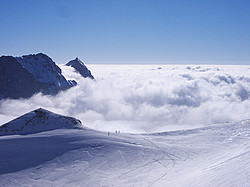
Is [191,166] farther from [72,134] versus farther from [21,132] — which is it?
[21,132]

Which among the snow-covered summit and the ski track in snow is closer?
the ski track in snow

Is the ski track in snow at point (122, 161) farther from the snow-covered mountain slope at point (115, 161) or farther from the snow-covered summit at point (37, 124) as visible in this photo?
the snow-covered summit at point (37, 124)

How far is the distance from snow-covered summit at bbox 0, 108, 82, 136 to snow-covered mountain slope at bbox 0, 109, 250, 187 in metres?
1.59

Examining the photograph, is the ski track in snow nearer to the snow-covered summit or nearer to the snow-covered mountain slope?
the snow-covered mountain slope

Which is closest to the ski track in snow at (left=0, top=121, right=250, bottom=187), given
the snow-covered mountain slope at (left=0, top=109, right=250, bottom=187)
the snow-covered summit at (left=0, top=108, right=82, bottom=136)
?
the snow-covered mountain slope at (left=0, top=109, right=250, bottom=187)

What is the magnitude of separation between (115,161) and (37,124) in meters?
12.6

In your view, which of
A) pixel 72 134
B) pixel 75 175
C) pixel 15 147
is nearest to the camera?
pixel 75 175

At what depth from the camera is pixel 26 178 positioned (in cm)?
1302

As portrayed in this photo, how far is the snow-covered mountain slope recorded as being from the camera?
12.4 metres

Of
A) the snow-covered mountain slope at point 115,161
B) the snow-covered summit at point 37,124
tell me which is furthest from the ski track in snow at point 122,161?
the snow-covered summit at point 37,124

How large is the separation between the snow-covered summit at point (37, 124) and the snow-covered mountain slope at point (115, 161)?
1.59 metres

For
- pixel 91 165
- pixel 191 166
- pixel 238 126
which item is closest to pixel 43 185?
pixel 91 165

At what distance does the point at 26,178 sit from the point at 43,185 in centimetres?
168

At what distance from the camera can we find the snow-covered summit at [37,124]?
73.5 feet
